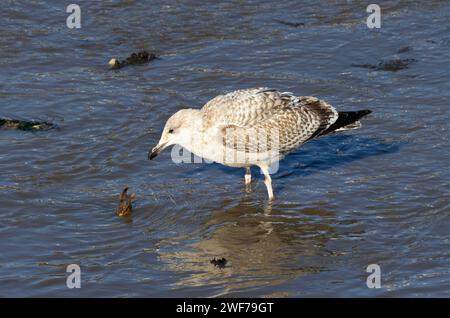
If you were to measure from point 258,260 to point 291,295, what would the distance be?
769 mm

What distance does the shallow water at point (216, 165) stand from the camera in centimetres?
840

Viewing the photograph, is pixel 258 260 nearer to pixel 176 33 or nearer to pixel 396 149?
pixel 396 149

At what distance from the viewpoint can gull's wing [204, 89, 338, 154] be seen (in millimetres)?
9930

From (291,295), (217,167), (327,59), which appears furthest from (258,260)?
(327,59)

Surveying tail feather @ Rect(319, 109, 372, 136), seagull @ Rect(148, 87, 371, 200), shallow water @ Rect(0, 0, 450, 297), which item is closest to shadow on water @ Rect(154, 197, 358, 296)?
shallow water @ Rect(0, 0, 450, 297)

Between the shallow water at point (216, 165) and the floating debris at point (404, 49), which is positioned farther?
the floating debris at point (404, 49)

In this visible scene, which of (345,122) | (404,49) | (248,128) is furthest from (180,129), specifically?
(404,49)

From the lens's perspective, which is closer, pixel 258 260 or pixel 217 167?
pixel 258 260

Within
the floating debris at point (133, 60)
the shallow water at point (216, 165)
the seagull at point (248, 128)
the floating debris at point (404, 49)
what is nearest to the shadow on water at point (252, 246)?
the shallow water at point (216, 165)

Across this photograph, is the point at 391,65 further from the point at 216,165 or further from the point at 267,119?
the point at 267,119

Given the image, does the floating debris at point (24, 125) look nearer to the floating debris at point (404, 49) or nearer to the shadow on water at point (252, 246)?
the shadow on water at point (252, 246)

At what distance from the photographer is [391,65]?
42.6ft

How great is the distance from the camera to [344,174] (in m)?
10.5

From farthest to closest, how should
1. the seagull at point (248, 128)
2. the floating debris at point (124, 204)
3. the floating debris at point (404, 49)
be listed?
the floating debris at point (404, 49) → the seagull at point (248, 128) → the floating debris at point (124, 204)
